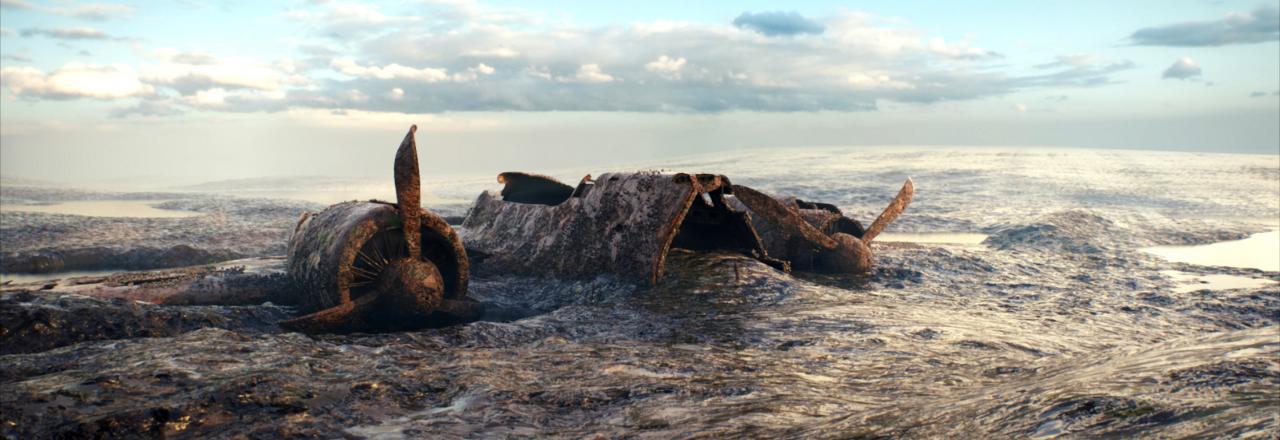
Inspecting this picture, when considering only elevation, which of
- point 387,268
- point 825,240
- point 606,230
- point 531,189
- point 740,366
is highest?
point 531,189

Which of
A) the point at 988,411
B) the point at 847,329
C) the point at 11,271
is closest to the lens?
the point at 988,411

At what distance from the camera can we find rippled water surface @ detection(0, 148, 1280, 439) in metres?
3.50

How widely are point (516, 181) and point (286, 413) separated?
6.71m

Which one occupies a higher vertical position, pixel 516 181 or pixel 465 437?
pixel 516 181

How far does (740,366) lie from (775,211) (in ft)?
12.4

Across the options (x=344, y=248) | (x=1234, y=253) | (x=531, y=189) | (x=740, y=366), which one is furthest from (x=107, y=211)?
(x=1234, y=253)

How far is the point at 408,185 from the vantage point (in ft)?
22.0

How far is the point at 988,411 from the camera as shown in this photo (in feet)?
11.3

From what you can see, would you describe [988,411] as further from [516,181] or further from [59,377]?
[516,181]

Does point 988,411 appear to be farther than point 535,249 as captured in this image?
No

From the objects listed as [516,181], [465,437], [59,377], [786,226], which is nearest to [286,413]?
[465,437]

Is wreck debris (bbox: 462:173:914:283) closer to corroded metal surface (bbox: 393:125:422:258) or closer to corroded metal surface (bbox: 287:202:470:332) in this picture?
corroded metal surface (bbox: 287:202:470:332)

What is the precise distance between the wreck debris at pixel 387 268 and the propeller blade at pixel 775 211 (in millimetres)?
2994

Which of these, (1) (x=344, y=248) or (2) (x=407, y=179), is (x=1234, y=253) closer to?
(2) (x=407, y=179)
